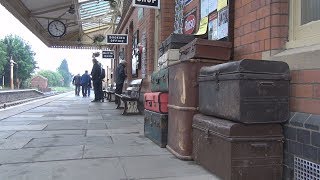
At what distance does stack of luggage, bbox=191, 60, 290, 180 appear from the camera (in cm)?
357

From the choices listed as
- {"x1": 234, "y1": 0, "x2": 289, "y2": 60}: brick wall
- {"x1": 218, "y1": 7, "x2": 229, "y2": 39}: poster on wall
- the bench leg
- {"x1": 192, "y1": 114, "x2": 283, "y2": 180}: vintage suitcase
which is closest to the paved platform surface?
{"x1": 192, "y1": 114, "x2": 283, "y2": 180}: vintage suitcase

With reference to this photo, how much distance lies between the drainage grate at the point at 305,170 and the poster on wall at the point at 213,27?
8.99 ft

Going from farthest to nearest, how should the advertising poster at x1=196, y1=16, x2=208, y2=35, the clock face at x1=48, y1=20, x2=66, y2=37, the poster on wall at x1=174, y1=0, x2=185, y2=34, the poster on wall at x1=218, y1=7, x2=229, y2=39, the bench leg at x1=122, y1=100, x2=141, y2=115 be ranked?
the clock face at x1=48, y1=20, x2=66, y2=37 < the bench leg at x1=122, y1=100, x2=141, y2=115 < the poster on wall at x1=174, y1=0, x2=185, y2=34 < the advertising poster at x1=196, y1=16, x2=208, y2=35 < the poster on wall at x1=218, y1=7, x2=229, y2=39

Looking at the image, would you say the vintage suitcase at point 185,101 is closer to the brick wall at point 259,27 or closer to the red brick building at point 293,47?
the brick wall at point 259,27

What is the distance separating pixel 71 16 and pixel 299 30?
22.5 metres

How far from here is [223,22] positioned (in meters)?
5.52

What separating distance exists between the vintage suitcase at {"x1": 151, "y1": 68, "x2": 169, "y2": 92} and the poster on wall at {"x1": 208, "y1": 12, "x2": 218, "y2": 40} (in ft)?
3.00

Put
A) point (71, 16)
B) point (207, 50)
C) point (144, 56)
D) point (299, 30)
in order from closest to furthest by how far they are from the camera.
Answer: point (299, 30)
point (207, 50)
point (144, 56)
point (71, 16)

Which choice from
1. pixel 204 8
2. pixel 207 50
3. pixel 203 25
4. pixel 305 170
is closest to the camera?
pixel 305 170

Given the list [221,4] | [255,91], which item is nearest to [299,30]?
[255,91]

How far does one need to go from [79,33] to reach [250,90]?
30.3m

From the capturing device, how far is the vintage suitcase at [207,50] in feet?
15.5

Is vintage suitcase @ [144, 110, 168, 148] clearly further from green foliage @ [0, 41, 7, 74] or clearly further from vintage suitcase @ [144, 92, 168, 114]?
green foliage @ [0, 41, 7, 74]

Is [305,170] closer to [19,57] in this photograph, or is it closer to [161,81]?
[161,81]
